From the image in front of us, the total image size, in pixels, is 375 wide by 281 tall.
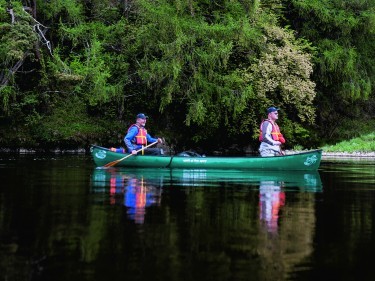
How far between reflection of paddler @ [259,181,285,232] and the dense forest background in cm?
1935

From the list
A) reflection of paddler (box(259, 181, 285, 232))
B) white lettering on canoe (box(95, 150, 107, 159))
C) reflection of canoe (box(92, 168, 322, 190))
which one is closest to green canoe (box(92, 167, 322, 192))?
reflection of canoe (box(92, 168, 322, 190))

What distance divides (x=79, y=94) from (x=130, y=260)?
100ft

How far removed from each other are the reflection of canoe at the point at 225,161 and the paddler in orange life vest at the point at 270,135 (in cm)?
68

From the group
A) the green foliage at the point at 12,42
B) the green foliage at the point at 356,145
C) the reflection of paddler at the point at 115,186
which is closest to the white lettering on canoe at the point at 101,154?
the reflection of paddler at the point at 115,186

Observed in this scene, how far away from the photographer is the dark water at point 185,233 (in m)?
5.86

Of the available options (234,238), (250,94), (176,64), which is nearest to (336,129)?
(250,94)

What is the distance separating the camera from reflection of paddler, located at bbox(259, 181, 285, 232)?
871 centimetres

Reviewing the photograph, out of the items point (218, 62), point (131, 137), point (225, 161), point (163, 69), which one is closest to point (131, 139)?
point (131, 137)

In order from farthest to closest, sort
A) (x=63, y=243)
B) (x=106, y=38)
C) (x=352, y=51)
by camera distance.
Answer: (x=352, y=51) → (x=106, y=38) → (x=63, y=243)

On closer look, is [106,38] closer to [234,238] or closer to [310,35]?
[310,35]

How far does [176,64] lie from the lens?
32781 millimetres

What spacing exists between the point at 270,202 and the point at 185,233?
3.43m

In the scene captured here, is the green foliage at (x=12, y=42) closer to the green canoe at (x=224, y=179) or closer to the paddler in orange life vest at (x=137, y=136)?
the paddler in orange life vest at (x=137, y=136)

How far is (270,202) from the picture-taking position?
35.4ft
